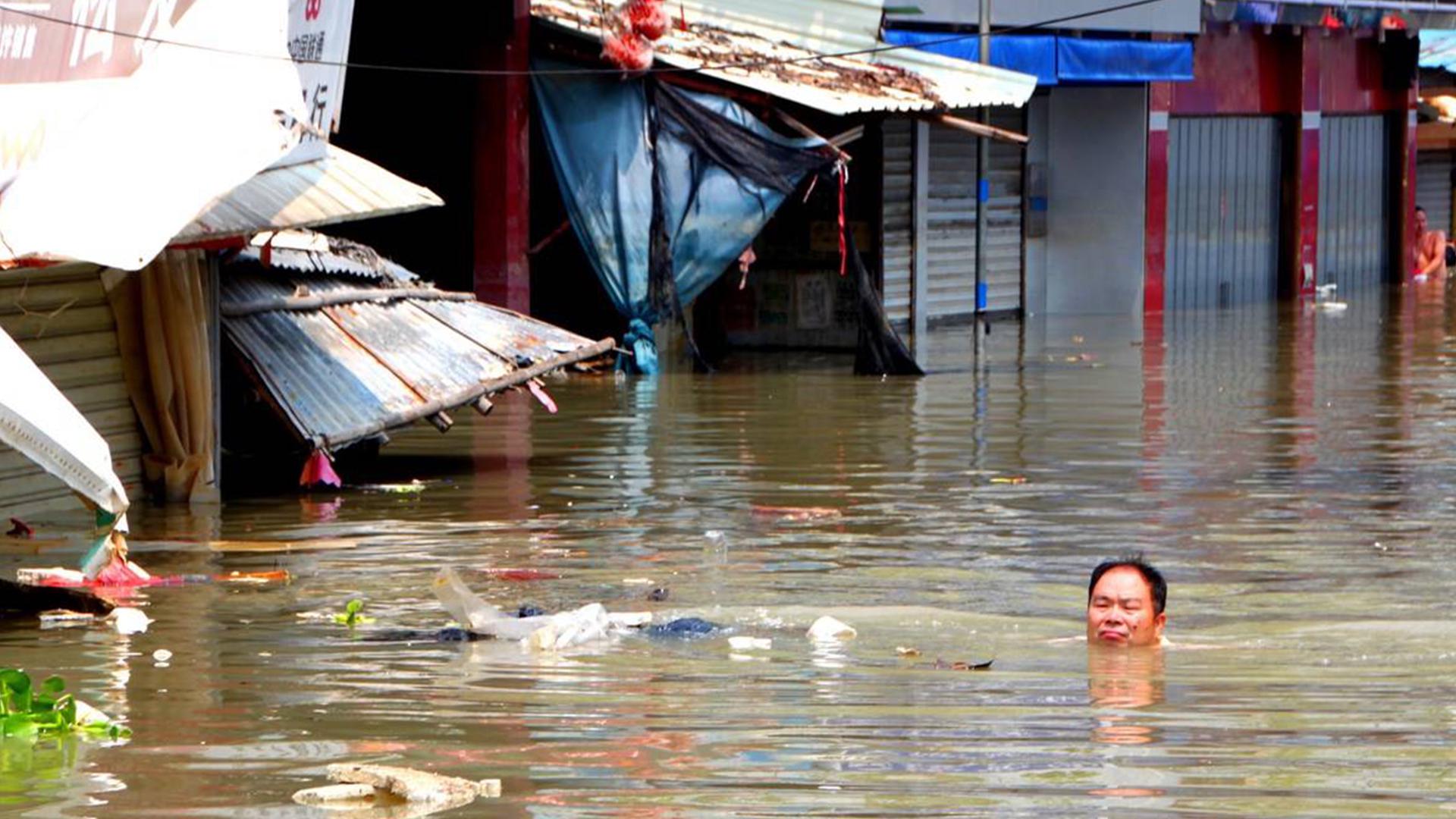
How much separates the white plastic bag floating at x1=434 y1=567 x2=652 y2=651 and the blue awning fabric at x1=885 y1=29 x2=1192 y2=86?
15.2m

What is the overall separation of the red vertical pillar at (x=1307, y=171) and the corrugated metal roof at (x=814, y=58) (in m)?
10.3

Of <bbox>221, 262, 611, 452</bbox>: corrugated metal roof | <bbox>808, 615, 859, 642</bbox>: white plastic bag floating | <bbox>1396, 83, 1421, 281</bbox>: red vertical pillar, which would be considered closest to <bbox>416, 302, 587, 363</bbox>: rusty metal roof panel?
<bbox>221, 262, 611, 452</bbox>: corrugated metal roof

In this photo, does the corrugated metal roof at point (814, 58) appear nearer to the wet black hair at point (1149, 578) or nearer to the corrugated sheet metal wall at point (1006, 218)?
the corrugated sheet metal wall at point (1006, 218)

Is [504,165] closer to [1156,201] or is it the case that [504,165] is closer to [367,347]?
[367,347]

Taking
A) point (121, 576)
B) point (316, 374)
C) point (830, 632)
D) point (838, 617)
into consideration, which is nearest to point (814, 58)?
point (316, 374)

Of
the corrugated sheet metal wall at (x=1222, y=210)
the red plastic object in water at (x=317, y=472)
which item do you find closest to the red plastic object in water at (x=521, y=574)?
the red plastic object in water at (x=317, y=472)

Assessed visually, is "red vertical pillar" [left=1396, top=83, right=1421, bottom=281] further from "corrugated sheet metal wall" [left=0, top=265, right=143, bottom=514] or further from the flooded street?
"corrugated sheet metal wall" [left=0, top=265, right=143, bottom=514]

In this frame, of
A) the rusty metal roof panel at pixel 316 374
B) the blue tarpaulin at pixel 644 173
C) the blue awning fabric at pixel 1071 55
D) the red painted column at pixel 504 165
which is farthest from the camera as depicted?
the blue awning fabric at pixel 1071 55

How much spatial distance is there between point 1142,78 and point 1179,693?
20.8m

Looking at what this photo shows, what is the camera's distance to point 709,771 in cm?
710

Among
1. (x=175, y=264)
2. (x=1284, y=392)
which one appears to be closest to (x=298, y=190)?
(x=175, y=264)

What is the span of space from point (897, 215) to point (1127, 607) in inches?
638

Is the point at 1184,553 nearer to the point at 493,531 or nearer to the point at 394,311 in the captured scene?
the point at 493,531

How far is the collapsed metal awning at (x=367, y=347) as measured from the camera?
46.8 ft
